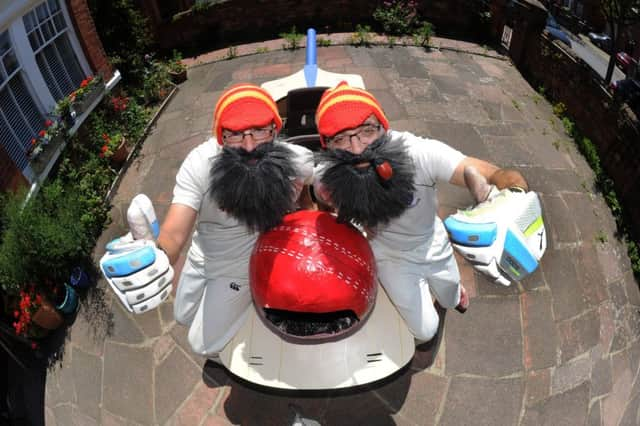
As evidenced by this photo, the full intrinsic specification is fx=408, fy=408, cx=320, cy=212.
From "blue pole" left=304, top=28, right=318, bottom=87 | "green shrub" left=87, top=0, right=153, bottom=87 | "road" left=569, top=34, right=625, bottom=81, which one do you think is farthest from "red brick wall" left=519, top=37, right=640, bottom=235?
"road" left=569, top=34, right=625, bottom=81

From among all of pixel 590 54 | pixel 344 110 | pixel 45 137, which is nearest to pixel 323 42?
pixel 45 137

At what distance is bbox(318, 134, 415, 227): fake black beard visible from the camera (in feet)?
6.36

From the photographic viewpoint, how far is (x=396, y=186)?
1980 mm

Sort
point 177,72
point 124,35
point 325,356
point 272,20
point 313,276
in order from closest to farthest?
point 313,276 < point 325,356 < point 124,35 < point 177,72 < point 272,20

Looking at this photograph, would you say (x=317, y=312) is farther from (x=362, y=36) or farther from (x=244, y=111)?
(x=362, y=36)

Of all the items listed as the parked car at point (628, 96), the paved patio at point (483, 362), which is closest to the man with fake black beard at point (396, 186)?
the paved patio at point (483, 362)

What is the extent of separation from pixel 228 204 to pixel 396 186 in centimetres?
84

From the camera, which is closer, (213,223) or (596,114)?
(213,223)

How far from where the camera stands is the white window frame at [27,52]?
5.77 meters

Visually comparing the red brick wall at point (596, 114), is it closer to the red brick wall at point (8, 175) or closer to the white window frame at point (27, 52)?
the red brick wall at point (8, 175)

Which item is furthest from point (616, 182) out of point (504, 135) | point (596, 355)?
point (596, 355)

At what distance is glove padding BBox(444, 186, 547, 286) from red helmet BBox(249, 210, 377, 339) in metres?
0.51

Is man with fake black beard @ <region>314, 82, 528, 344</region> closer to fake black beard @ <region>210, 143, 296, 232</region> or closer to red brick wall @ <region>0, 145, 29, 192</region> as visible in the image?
fake black beard @ <region>210, 143, 296, 232</region>

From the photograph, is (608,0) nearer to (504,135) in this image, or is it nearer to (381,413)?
(504,135)
